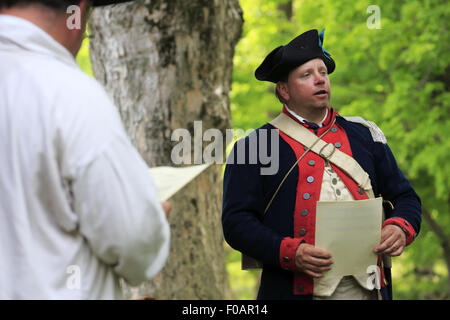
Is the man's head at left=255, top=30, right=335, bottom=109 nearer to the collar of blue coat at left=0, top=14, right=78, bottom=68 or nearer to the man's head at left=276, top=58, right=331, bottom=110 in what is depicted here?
the man's head at left=276, top=58, right=331, bottom=110

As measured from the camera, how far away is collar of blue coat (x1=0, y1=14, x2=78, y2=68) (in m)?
1.63

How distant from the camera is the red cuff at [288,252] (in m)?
2.48

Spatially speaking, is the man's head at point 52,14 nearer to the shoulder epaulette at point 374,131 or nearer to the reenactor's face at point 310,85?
the reenactor's face at point 310,85

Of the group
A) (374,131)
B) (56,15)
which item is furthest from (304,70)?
(56,15)

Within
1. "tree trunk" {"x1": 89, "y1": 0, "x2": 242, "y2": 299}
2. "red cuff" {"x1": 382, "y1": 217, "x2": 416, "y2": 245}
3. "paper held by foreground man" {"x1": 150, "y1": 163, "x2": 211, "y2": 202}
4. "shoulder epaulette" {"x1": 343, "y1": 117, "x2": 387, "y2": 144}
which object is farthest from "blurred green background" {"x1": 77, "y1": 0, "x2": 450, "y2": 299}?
"paper held by foreground man" {"x1": 150, "y1": 163, "x2": 211, "y2": 202}

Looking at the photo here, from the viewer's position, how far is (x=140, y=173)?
1580mm

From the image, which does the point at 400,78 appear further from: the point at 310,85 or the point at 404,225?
the point at 404,225

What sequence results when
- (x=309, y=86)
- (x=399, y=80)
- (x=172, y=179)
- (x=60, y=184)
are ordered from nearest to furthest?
(x=60, y=184), (x=172, y=179), (x=309, y=86), (x=399, y=80)

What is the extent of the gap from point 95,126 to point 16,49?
14.3 inches

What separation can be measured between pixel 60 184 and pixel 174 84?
3641 millimetres

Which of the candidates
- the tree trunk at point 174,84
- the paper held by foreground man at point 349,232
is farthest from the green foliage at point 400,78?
the paper held by foreground man at point 349,232

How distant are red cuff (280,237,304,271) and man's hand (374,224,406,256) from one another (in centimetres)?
38

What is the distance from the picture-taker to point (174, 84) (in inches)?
201
